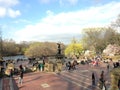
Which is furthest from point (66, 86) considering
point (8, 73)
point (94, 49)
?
point (94, 49)

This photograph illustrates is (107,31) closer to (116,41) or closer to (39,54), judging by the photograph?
(116,41)

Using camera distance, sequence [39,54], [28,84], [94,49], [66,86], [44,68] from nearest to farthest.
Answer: [66,86] < [28,84] < [44,68] < [94,49] < [39,54]

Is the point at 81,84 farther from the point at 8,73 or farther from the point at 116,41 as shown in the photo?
the point at 116,41

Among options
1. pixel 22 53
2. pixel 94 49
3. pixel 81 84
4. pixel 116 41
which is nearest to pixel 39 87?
pixel 81 84

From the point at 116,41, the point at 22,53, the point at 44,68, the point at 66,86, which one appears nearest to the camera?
the point at 66,86

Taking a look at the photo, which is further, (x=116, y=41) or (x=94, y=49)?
(x=94, y=49)

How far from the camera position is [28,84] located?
25531mm

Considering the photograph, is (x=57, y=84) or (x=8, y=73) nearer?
(x=57, y=84)

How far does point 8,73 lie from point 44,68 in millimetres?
5963

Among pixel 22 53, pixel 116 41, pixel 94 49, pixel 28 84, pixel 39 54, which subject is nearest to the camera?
pixel 28 84

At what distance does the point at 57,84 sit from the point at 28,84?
302cm

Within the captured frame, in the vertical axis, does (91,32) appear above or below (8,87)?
above

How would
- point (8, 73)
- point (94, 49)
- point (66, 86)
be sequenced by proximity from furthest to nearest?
point (94, 49) < point (8, 73) < point (66, 86)

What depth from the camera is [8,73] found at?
3472 cm
